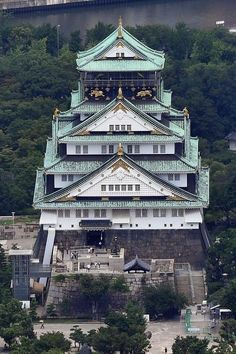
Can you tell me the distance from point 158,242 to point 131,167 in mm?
2775

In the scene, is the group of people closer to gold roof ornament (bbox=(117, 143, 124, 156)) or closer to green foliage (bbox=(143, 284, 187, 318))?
green foliage (bbox=(143, 284, 187, 318))

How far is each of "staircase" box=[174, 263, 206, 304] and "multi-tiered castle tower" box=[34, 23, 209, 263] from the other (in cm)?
53

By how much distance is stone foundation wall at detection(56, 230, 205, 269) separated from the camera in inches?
3017

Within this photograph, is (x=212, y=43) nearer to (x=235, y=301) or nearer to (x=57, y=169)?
(x=57, y=169)

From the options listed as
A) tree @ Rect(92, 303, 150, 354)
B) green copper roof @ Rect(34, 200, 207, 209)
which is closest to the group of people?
green copper roof @ Rect(34, 200, 207, 209)

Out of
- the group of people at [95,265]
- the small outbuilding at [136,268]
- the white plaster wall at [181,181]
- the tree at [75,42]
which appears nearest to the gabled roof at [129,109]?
the white plaster wall at [181,181]

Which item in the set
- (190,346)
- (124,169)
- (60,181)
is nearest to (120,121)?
(124,169)

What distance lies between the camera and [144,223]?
3027 inches

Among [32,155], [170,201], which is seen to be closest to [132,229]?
[170,201]

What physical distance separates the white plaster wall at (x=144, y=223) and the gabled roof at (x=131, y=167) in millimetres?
663

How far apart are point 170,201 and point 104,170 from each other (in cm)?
251

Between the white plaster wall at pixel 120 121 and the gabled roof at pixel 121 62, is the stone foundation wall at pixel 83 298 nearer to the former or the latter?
the white plaster wall at pixel 120 121

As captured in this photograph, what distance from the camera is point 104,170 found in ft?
251

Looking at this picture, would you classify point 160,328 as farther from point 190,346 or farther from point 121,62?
point 121,62
